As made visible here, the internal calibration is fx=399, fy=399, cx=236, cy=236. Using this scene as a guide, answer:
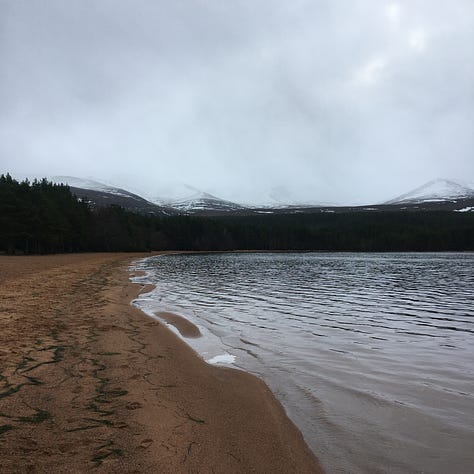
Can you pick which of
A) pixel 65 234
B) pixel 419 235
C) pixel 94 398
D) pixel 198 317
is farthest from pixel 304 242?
pixel 94 398

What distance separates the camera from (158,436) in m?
5.39

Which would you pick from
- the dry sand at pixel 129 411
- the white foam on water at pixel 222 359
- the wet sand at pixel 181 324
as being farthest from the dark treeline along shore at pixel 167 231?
the white foam on water at pixel 222 359

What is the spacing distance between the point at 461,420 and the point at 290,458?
10.7ft

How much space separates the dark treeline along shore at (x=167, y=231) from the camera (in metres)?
68.1

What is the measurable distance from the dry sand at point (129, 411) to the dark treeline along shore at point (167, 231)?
6318cm

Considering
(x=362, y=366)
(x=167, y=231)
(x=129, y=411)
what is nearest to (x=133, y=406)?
(x=129, y=411)

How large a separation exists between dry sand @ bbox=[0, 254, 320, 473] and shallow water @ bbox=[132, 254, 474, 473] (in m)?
0.70

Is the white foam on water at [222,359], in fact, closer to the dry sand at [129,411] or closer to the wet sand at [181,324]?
the dry sand at [129,411]

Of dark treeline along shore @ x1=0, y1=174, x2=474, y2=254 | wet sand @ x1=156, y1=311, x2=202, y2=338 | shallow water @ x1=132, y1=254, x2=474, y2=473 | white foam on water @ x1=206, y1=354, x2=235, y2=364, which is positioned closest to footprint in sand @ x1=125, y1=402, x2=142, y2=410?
shallow water @ x1=132, y1=254, x2=474, y2=473

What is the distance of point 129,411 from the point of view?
20.3ft

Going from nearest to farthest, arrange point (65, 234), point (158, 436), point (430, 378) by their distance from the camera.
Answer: point (158, 436) < point (430, 378) < point (65, 234)

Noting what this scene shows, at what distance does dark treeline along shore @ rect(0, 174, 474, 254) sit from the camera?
68062 millimetres

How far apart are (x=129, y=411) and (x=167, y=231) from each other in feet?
421

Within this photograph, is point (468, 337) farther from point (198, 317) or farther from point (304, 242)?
point (304, 242)
